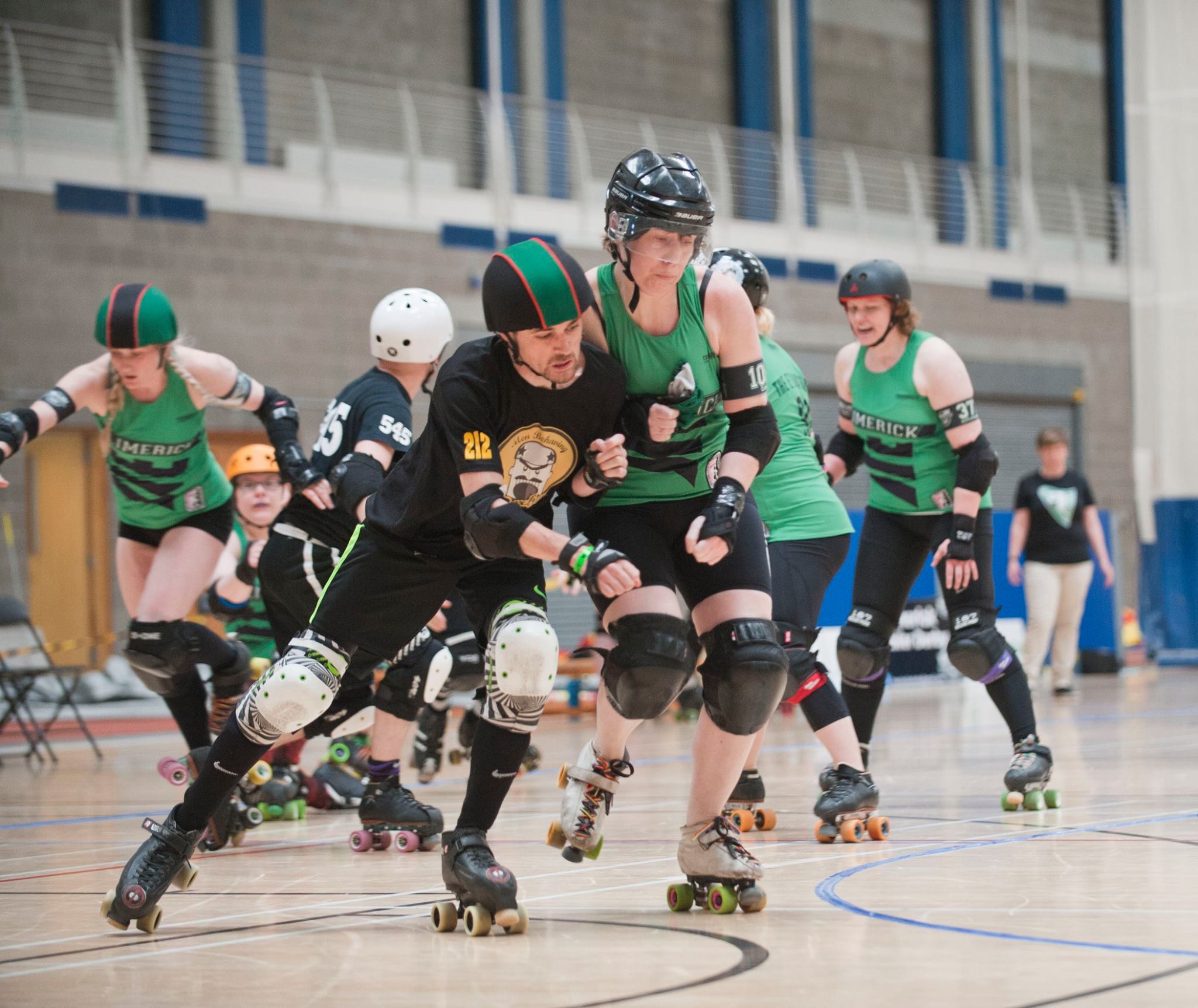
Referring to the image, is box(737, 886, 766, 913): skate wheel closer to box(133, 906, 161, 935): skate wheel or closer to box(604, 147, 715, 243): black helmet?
box(133, 906, 161, 935): skate wheel

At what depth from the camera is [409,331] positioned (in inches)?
195

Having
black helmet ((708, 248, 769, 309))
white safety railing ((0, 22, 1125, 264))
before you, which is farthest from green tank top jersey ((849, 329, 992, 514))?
white safety railing ((0, 22, 1125, 264))

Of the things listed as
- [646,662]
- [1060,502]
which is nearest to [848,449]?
[646,662]

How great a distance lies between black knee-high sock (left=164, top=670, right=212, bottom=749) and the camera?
5.16m

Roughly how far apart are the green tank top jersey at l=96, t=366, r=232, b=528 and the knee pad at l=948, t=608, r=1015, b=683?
2.51m

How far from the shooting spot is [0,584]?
12.3 metres

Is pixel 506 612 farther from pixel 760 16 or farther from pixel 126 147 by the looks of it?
pixel 760 16

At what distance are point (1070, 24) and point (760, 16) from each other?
18.2 ft

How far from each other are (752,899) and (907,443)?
2368 millimetres

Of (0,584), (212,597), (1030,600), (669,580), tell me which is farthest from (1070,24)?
(669,580)

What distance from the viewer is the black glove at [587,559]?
2824 millimetres

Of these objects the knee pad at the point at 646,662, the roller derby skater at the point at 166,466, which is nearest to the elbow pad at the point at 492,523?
the knee pad at the point at 646,662

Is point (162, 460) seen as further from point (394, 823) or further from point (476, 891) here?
point (476, 891)

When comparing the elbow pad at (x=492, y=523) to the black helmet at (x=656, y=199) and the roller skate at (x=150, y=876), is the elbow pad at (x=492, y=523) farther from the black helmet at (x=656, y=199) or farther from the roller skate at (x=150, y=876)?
the roller skate at (x=150, y=876)
